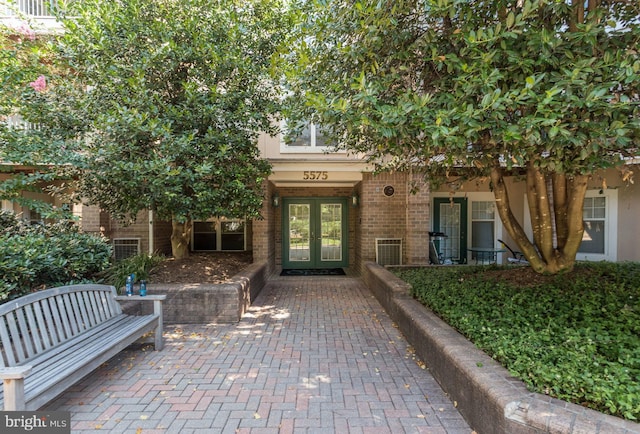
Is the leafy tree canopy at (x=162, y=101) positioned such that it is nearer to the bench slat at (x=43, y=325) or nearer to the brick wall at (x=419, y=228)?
the bench slat at (x=43, y=325)

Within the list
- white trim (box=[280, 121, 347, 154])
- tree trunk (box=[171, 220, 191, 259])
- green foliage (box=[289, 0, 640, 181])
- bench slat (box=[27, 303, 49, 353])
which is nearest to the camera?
green foliage (box=[289, 0, 640, 181])

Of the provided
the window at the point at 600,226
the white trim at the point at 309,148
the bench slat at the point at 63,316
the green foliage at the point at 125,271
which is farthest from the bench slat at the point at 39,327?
the window at the point at 600,226

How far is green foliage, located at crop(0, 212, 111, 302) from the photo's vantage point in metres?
4.09

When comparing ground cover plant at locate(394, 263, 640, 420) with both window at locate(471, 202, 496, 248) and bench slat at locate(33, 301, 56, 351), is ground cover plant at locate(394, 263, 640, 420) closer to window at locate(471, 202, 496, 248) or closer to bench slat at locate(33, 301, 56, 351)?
bench slat at locate(33, 301, 56, 351)

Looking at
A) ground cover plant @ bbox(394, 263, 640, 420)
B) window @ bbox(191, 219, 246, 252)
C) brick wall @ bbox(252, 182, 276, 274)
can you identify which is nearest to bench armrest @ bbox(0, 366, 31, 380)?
ground cover plant @ bbox(394, 263, 640, 420)

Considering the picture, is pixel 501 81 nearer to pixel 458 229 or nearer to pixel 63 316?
pixel 63 316

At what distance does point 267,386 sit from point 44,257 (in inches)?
150

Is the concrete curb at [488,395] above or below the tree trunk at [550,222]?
below

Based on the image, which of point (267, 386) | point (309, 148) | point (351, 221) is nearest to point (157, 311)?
point (267, 386)

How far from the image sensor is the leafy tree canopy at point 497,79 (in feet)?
8.95

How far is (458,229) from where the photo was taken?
10492 mm

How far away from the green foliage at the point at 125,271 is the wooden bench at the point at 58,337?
1.69 meters

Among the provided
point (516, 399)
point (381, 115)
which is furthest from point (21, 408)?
point (381, 115)

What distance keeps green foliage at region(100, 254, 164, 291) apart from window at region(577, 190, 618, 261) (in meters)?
11.1
